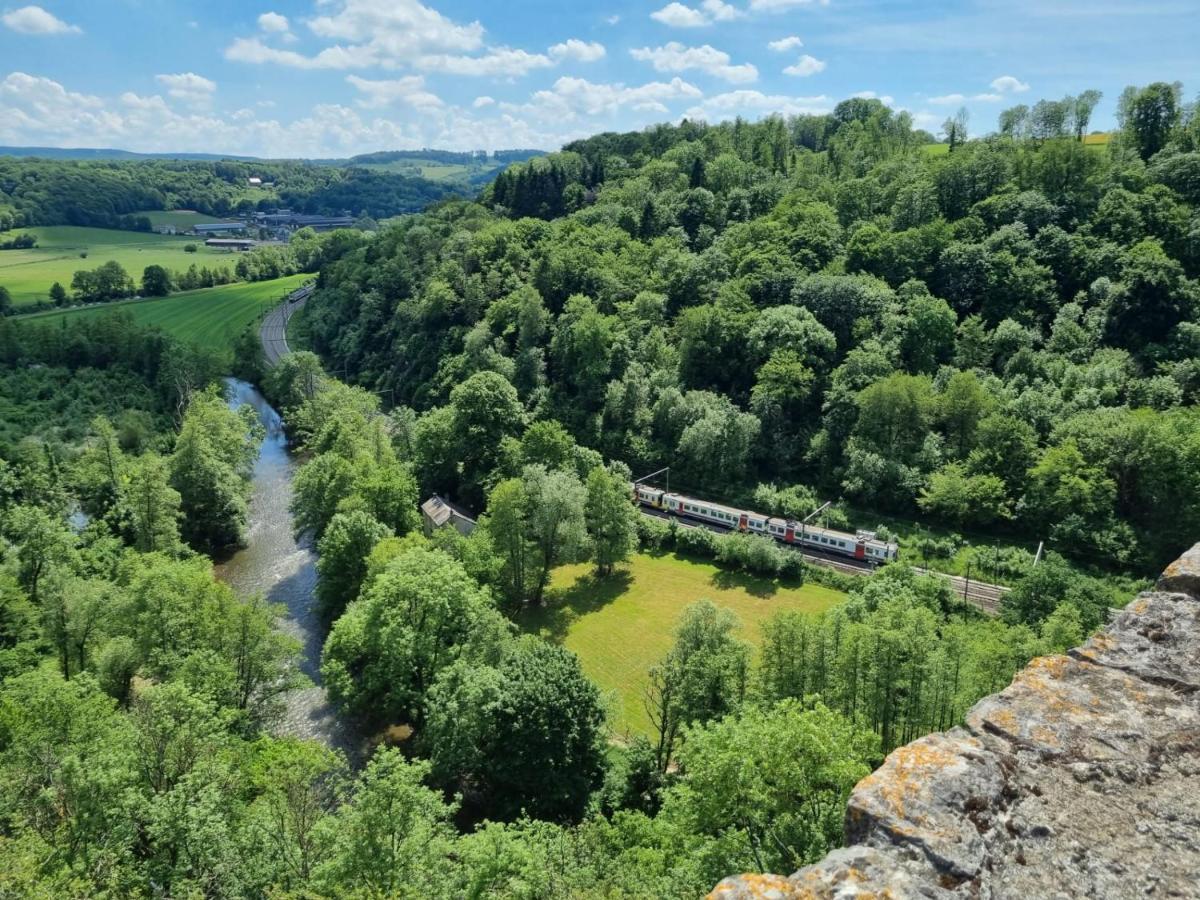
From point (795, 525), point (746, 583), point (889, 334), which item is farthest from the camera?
point (889, 334)

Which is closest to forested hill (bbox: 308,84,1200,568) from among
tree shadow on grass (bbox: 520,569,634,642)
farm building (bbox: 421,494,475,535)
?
farm building (bbox: 421,494,475,535)

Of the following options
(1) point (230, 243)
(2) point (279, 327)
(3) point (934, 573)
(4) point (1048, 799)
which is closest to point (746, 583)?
(3) point (934, 573)

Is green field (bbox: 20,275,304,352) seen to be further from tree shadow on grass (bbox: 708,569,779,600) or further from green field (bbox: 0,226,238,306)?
tree shadow on grass (bbox: 708,569,779,600)

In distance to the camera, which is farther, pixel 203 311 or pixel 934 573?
pixel 203 311

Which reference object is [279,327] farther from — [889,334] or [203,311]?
[889,334]

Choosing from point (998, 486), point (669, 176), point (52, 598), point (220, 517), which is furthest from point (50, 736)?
point (669, 176)

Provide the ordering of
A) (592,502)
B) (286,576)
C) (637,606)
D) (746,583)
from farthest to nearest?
(286,576)
(592,502)
(746,583)
(637,606)

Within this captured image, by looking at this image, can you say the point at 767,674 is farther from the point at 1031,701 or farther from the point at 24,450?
the point at 24,450
